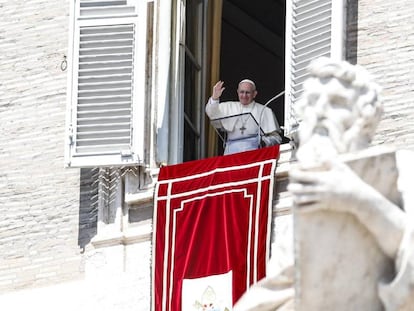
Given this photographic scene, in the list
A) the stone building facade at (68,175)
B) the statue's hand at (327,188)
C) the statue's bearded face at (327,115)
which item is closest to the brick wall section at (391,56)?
the stone building facade at (68,175)

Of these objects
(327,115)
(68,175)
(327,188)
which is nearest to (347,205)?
(327,188)

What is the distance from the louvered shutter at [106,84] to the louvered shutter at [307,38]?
42.5 inches

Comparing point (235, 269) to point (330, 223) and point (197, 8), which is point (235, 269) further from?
point (330, 223)

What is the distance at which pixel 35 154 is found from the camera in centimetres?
1859

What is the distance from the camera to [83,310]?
17484 mm

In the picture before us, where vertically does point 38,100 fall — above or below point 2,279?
above

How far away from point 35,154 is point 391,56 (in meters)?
2.80

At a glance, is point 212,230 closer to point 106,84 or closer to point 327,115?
point 106,84

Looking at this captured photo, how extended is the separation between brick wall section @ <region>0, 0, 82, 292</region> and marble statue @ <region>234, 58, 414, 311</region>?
9490mm

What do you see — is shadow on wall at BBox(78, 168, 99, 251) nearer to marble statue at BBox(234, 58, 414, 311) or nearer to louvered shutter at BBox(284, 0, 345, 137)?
louvered shutter at BBox(284, 0, 345, 137)

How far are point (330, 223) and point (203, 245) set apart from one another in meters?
8.83

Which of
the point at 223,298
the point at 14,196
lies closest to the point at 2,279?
the point at 14,196

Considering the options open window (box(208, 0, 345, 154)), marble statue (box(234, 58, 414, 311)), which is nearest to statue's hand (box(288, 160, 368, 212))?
marble statue (box(234, 58, 414, 311))

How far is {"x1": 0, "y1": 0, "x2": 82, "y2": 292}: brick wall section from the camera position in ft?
59.7
